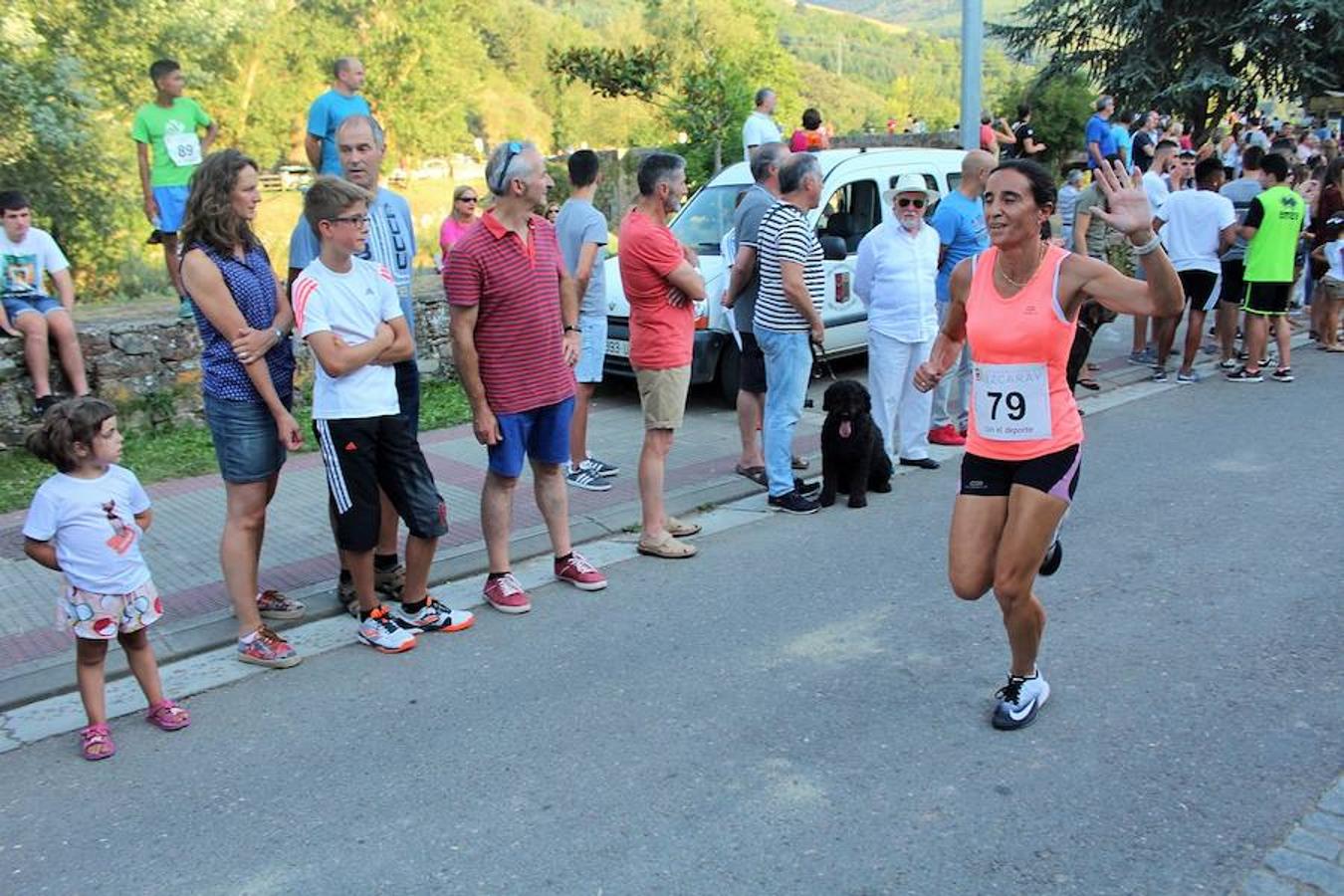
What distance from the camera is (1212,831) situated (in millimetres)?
3273

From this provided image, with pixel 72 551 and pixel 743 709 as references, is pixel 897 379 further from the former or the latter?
pixel 72 551

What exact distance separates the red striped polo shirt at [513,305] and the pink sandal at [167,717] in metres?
1.77

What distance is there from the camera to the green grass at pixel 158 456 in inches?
275

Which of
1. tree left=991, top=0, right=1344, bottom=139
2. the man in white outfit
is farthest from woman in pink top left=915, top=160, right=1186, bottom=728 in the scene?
tree left=991, top=0, right=1344, bottom=139

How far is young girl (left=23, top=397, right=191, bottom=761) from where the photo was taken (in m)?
3.73

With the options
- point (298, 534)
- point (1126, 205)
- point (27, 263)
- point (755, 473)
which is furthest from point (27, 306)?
point (1126, 205)

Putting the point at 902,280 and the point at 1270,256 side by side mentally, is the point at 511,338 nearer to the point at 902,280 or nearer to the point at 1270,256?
the point at 902,280

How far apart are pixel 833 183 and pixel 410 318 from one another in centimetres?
516

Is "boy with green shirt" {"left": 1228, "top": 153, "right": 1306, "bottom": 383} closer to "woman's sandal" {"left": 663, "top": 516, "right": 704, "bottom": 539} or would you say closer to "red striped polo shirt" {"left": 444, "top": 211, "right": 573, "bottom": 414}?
"woman's sandal" {"left": 663, "top": 516, "right": 704, "bottom": 539}

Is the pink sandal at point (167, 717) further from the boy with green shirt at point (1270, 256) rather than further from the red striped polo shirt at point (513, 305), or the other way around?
the boy with green shirt at point (1270, 256)

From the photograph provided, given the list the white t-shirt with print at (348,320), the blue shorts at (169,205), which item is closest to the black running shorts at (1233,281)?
the white t-shirt with print at (348,320)

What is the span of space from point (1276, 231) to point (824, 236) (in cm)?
413

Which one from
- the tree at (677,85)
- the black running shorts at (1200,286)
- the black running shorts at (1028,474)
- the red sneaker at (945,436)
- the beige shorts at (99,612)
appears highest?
the tree at (677,85)

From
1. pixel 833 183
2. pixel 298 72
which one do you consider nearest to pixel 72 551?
pixel 833 183
